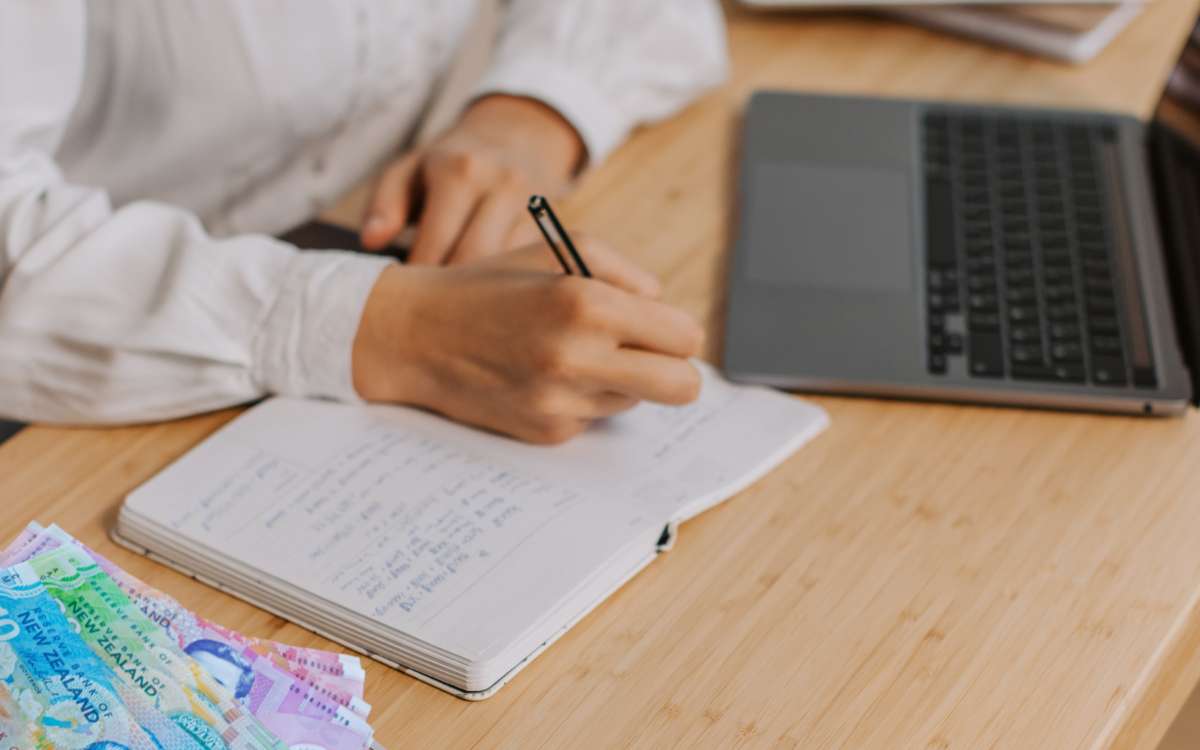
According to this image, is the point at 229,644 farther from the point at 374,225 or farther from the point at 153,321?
the point at 374,225

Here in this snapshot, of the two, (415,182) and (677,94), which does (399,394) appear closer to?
(415,182)

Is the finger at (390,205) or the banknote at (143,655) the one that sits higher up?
the banknote at (143,655)

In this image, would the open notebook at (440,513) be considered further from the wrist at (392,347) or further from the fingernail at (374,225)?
the fingernail at (374,225)

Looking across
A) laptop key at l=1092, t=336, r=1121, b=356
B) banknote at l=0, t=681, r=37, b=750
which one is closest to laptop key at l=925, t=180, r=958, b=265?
laptop key at l=1092, t=336, r=1121, b=356

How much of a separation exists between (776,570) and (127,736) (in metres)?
0.31

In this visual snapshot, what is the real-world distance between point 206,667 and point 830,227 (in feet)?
1.66

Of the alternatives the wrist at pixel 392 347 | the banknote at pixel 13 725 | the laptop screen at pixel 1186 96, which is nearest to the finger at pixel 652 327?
the wrist at pixel 392 347

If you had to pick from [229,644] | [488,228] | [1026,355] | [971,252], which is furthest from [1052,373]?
[229,644]

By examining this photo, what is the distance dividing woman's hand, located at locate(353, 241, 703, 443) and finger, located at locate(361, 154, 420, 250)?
111 mm

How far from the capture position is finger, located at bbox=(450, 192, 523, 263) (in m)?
0.81

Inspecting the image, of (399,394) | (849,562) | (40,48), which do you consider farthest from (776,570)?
(40,48)

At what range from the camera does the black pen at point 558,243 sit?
625mm

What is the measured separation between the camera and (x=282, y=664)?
0.55 metres

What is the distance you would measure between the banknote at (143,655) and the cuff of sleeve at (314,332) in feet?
0.65
